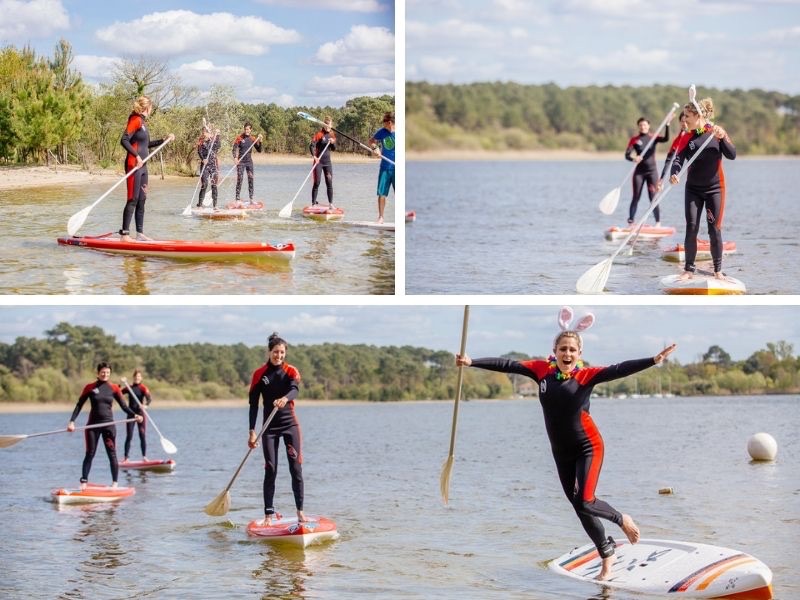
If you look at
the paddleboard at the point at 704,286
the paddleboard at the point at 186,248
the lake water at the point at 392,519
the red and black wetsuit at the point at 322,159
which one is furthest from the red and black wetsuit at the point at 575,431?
the red and black wetsuit at the point at 322,159

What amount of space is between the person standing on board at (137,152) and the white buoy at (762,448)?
22.7ft

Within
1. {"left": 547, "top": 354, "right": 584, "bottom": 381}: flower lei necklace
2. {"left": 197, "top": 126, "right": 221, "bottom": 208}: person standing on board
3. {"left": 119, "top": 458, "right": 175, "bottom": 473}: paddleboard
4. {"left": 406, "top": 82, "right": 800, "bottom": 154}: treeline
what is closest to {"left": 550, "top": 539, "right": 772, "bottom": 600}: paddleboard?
{"left": 547, "top": 354, "right": 584, "bottom": 381}: flower lei necklace

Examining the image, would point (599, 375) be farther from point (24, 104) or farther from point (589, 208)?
point (589, 208)

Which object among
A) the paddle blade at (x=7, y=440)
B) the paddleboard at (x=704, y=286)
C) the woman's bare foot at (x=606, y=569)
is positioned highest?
the paddleboard at (x=704, y=286)

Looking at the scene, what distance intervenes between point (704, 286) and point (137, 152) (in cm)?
500

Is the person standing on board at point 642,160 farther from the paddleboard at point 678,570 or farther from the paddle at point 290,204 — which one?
the paddleboard at point 678,570

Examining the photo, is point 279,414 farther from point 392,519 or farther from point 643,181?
point 643,181

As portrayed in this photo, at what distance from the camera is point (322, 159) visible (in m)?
12.7

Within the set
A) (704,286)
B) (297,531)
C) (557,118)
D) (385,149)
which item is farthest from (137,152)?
(557,118)

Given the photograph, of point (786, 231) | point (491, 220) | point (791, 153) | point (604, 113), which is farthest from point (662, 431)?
point (604, 113)

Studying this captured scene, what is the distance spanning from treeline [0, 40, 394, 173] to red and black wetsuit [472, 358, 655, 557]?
17.1 feet

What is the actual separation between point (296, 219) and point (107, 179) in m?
1.81

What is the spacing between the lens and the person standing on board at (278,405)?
29.8ft

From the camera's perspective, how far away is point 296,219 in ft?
42.2
